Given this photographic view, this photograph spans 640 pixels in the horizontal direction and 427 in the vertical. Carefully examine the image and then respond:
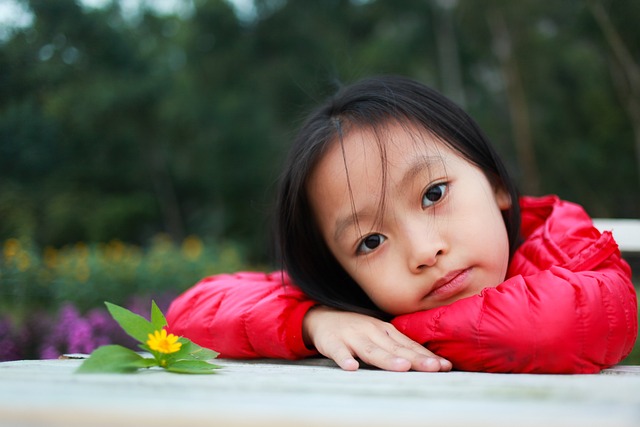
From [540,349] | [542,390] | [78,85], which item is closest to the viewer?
[542,390]

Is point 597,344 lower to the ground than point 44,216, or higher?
lower

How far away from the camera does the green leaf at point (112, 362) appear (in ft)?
4.10

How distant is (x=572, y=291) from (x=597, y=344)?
131mm

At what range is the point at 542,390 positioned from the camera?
0.98 metres

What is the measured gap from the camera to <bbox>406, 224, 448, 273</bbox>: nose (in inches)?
68.0

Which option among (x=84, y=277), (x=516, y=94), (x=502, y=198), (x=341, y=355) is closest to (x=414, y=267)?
(x=341, y=355)

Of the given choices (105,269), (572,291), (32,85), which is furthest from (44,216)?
(572,291)

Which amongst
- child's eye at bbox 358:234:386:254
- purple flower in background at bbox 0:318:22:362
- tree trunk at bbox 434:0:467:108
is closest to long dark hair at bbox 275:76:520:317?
child's eye at bbox 358:234:386:254

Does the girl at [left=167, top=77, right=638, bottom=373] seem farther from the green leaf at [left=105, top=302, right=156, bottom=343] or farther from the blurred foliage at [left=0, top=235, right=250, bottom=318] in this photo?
the blurred foliage at [left=0, top=235, right=250, bottom=318]

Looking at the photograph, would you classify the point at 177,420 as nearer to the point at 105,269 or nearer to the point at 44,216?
the point at 105,269

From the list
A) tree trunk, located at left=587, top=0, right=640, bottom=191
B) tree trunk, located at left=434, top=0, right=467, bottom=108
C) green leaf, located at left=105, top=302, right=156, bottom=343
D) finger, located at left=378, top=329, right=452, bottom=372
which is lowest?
finger, located at left=378, top=329, right=452, bottom=372

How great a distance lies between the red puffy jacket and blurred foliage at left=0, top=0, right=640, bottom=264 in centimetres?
690

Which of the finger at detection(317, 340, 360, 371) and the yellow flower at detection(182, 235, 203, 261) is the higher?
the yellow flower at detection(182, 235, 203, 261)

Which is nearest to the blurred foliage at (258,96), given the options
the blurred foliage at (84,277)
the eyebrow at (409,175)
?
the blurred foliage at (84,277)
